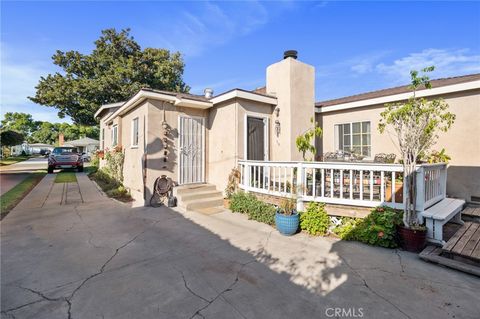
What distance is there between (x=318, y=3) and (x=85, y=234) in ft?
31.0

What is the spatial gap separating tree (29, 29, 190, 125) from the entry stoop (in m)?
16.7

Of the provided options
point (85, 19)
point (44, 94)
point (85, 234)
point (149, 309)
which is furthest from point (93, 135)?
point (149, 309)

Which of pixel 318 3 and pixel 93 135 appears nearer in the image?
pixel 318 3

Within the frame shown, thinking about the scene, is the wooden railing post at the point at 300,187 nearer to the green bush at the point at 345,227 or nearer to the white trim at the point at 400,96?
the green bush at the point at 345,227

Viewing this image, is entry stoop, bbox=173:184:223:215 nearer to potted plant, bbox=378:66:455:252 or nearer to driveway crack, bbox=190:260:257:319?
driveway crack, bbox=190:260:257:319

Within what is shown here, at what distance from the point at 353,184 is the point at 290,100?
11.5 ft

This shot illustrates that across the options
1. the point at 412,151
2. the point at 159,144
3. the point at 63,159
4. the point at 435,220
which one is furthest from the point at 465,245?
the point at 63,159

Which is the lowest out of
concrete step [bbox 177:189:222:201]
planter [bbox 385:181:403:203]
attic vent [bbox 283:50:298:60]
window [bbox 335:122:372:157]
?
concrete step [bbox 177:189:222:201]

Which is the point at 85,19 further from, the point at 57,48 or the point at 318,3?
the point at 57,48

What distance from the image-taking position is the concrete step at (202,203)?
6.76m

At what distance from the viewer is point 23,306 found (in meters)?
2.52

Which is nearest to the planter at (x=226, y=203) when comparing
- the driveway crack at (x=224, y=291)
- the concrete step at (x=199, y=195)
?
the concrete step at (x=199, y=195)

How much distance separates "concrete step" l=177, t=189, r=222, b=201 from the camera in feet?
23.1

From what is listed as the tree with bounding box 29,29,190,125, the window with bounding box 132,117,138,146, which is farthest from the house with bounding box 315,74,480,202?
the tree with bounding box 29,29,190,125
